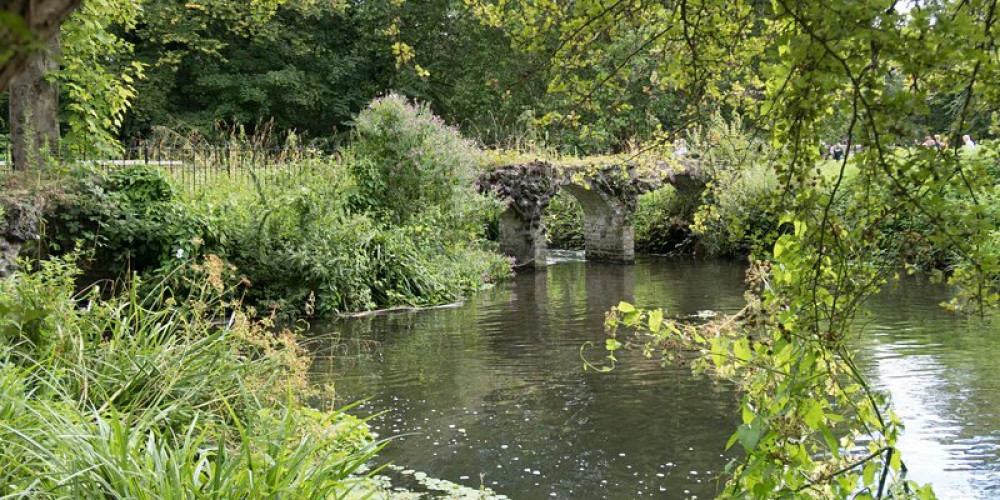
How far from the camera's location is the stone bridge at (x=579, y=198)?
20.3 m

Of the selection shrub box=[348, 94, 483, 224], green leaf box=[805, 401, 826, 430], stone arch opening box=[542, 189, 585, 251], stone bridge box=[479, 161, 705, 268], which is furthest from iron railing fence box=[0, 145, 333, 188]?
stone arch opening box=[542, 189, 585, 251]

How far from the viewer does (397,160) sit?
51.7 feet

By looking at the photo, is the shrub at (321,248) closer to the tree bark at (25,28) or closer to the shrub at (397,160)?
the shrub at (397,160)

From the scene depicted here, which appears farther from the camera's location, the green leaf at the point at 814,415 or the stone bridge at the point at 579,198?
the stone bridge at the point at 579,198

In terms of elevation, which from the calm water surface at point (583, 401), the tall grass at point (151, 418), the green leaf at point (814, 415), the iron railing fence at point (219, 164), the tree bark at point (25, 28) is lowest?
the calm water surface at point (583, 401)

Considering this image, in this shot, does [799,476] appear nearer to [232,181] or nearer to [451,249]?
[232,181]

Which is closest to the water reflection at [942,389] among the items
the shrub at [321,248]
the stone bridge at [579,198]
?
the shrub at [321,248]

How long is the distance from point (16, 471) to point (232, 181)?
36.0 ft

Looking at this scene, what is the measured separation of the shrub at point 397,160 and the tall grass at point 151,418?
375 inches

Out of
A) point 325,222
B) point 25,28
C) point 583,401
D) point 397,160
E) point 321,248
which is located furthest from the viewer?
point 397,160

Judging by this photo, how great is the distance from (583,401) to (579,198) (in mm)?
15786

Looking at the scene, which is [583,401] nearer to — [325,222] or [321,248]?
[321,248]

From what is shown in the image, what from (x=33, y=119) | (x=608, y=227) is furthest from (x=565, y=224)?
(x=33, y=119)

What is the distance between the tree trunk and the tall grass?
5211 millimetres
